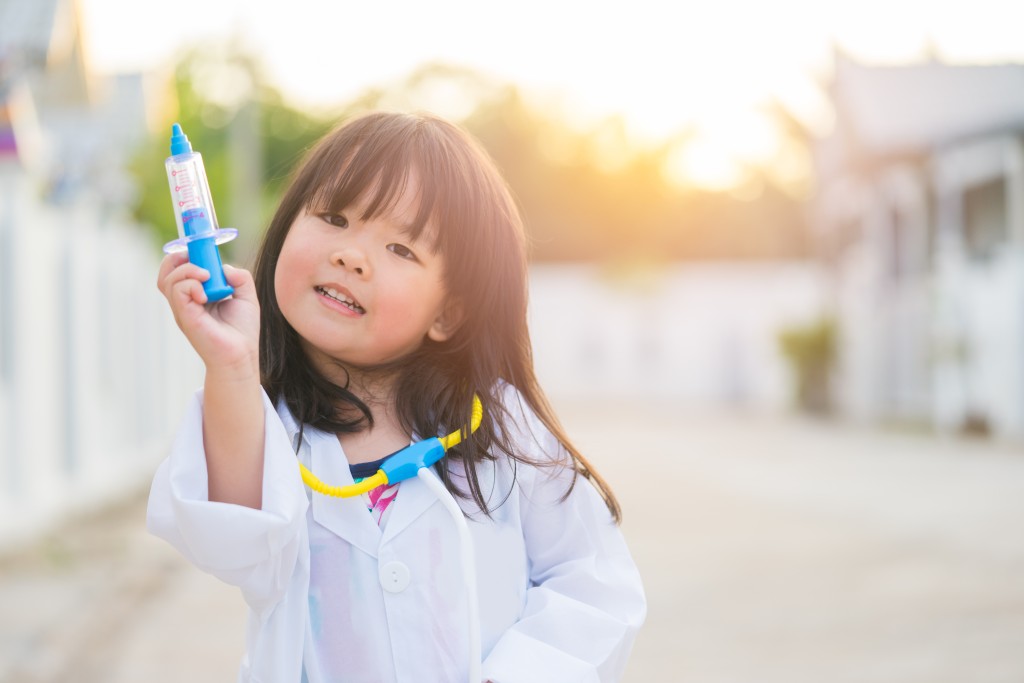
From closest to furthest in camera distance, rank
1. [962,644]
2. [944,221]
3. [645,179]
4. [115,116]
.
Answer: [962,644], [115,116], [944,221], [645,179]

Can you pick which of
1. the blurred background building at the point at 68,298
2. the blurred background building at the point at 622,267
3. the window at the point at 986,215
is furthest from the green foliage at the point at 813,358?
the blurred background building at the point at 68,298

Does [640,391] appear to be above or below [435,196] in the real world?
below

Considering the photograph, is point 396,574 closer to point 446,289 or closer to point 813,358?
point 446,289

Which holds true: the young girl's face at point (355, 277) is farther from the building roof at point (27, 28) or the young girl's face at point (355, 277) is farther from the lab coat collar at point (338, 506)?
the building roof at point (27, 28)

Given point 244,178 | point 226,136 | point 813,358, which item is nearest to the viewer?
point 813,358

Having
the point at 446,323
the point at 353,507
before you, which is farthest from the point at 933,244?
the point at 353,507

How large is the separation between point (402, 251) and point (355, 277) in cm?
9

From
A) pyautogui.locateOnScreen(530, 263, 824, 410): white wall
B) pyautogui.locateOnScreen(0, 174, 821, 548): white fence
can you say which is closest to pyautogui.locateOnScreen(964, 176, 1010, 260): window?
pyautogui.locateOnScreen(0, 174, 821, 548): white fence

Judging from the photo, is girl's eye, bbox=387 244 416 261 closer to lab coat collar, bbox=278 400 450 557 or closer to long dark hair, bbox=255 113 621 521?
long dark hair, bbox=255 113 621 521

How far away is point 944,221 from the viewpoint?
15.5m

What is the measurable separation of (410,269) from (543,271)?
2915cm

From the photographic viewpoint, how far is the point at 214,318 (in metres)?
1.61

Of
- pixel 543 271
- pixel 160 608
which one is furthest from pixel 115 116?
pixel 543 271

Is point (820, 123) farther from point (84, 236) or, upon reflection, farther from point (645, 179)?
point (645, 179)
